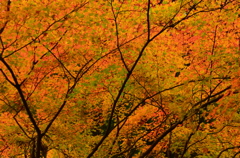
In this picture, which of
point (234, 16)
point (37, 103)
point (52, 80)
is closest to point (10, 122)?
point (37, 103)

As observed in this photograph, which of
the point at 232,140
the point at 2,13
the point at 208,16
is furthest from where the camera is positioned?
the point at 232,140

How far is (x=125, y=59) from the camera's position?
22.6 feet

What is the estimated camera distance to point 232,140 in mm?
8211

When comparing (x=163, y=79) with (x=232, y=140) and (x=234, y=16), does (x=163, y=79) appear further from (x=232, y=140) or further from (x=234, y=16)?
(x=232, y=140)

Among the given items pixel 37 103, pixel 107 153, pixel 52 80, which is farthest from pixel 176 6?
pixel 107 153

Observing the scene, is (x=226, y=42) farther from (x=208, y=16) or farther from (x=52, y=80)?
(x=52, y=80)

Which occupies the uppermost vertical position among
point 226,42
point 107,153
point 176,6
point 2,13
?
point 226,42

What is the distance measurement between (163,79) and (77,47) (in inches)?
91.2

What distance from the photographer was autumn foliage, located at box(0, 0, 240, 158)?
15.5 feet

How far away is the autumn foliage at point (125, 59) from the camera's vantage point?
15.5ft

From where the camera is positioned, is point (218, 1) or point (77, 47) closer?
point (218, 1)

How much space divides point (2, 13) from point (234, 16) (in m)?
4.28

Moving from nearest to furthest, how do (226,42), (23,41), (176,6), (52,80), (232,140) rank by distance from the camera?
(176,6) < (23,41) < (226,42) < (52,80) < (232,140)

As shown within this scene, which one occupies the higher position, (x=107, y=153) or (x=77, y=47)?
(x=77, y=47)
